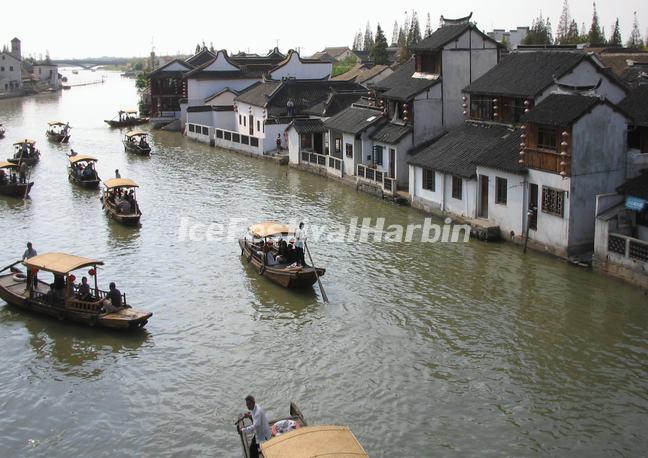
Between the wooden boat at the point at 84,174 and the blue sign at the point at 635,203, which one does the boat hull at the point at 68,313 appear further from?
the wooden boat at the point at 84,174

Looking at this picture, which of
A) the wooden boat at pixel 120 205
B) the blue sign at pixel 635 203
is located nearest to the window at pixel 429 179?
the blue sign at pixel 635 203

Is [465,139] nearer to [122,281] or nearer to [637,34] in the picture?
[122,281]

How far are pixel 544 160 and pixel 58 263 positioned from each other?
743 inches

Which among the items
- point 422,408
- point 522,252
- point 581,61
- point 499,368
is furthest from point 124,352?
point 581,61

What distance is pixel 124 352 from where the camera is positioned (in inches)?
914

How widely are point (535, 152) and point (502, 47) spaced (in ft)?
52.0

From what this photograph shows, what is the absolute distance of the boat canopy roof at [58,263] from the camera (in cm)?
2493

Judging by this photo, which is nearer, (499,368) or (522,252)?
(499,368)

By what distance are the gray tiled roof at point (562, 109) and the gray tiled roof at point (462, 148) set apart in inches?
170

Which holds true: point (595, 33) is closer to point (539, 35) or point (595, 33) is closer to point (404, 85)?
point (539, 35)

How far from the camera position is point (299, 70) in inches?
2832

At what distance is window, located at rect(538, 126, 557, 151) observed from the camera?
102 ft

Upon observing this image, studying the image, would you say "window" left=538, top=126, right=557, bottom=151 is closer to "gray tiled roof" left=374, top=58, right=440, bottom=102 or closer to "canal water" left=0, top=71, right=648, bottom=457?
"canal water" left=0, top=71, right=648, bottom=457

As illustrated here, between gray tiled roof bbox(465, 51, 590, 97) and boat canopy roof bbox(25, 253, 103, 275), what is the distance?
838 inches
